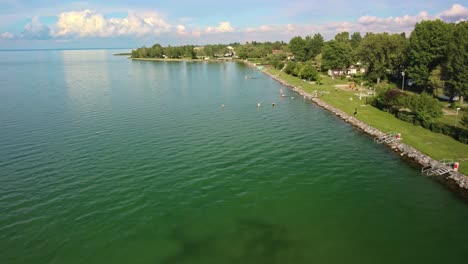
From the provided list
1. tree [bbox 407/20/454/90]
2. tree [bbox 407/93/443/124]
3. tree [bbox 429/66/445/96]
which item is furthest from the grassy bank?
tree [bbox 407/20/454/90]

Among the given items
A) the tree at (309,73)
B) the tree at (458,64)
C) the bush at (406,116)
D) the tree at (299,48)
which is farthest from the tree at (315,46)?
the bush at (406,116)

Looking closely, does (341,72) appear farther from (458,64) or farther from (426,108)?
(426,108)

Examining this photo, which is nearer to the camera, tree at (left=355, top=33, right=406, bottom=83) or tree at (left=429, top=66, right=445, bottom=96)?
tree at (left=429, top=66, right=445, bottom=96)

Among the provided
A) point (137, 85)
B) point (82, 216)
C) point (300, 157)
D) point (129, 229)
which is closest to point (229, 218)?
point (129, 229)

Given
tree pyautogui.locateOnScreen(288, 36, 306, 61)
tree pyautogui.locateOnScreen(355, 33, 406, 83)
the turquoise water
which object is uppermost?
tree pyautogui.locateOnScreen(288, 36, 306, 61)

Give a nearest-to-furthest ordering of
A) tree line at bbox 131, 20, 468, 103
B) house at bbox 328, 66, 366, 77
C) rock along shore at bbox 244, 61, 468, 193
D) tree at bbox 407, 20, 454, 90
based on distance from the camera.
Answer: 1. rock along shore at bbox 244, 61, 468, 193
2. tree line at bbox 131, 20, 468, 103
3. tree at bbox 407, 20, 454, 90
4. house at bbox 328, 66, 366, 77

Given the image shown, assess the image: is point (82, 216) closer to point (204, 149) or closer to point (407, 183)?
point (204, 149)

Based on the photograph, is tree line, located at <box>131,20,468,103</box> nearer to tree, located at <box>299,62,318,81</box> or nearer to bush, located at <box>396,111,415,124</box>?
tree, located at <box>299,62,318,81</box>
